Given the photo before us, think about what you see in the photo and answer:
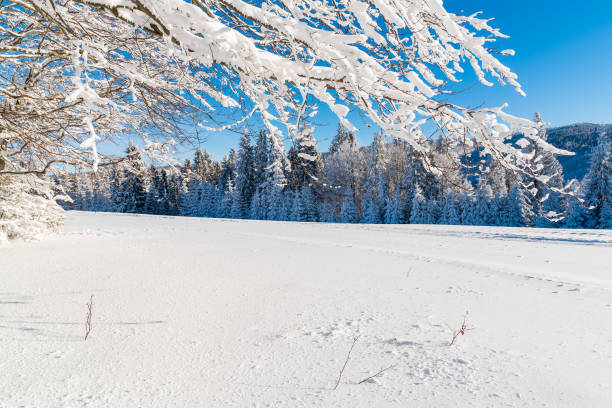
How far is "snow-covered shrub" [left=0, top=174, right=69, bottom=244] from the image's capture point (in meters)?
6.81

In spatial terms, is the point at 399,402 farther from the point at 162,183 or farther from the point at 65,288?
the point at 162,183

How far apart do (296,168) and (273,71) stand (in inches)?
27.6

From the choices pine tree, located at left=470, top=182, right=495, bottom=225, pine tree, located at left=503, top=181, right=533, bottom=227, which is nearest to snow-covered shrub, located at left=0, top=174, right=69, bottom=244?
pine tree, located at left=503, top=181, right=533, bottom=227

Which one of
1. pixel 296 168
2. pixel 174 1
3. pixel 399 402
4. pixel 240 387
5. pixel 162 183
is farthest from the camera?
pixel 162 183

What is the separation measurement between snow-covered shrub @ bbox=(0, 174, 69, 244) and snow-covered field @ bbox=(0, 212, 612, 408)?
103 inches

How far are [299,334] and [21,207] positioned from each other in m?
8.33

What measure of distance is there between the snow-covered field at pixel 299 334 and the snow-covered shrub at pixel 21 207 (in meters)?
2.60

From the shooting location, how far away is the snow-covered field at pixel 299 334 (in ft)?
6.00

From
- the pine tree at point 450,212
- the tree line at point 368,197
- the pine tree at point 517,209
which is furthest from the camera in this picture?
the pine tree at point 450,212

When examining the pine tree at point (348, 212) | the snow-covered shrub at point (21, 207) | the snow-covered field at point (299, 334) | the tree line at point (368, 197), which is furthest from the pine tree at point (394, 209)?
the snow-covered shrub at point (21, 207)

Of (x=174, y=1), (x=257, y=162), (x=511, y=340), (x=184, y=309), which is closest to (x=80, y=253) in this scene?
(x=184, y=309)

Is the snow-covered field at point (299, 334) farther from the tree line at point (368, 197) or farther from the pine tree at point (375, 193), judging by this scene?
the pine tree at point (375, 193)

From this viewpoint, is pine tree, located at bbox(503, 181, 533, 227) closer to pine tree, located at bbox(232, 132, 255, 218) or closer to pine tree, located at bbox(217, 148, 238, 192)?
pine tree, located at bbox(232, 132, 255, 218)

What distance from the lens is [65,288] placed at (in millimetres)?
3723
